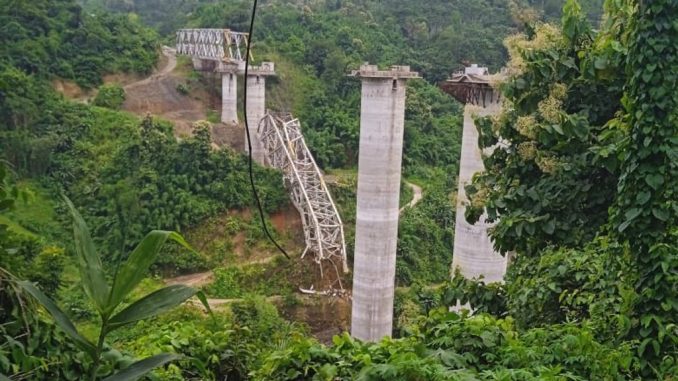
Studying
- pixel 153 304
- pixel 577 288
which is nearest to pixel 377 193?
pixel 577 288

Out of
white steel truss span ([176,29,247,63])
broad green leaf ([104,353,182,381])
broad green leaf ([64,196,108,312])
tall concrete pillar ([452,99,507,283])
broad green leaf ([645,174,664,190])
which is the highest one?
white steel truss span ([176,29,247,63])

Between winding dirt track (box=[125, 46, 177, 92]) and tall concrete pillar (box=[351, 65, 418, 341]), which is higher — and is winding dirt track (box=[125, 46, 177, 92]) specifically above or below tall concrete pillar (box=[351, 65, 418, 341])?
above

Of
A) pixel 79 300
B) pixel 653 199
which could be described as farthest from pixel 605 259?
pixel 79 300

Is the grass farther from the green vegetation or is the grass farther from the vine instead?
the green vegetation

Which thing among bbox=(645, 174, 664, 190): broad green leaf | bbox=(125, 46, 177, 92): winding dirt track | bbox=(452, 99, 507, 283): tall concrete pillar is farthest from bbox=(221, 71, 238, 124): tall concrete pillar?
bbox=(645, 174, 664, 190): broad green leaf

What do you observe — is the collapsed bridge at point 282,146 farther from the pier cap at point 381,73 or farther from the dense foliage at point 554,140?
the dense foliage at point 554,140

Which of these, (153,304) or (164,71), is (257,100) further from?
(153,304)
